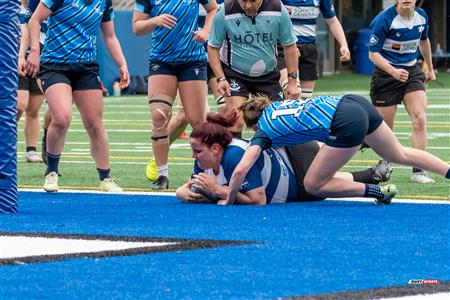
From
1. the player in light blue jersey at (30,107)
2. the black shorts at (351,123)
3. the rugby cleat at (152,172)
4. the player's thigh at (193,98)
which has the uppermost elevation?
the black shorts at (351,123)

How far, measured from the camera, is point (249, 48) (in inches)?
477

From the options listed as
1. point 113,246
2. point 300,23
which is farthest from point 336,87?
point 113,246

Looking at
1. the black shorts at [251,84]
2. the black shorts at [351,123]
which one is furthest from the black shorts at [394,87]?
the black shorts at [351,123]

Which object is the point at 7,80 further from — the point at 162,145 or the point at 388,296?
the point at 388,296

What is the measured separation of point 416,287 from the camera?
6.50 meters

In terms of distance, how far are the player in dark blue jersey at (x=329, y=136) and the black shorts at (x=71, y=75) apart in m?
1.87

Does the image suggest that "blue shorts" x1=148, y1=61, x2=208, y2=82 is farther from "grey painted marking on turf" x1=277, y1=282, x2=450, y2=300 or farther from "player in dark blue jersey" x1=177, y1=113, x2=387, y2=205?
"grey painted marking on turf" x1=277, y1=282, x2=450, y2=300

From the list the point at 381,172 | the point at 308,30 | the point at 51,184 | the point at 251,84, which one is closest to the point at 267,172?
the point at 381,172

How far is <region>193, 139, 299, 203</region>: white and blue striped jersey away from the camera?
34.3ft

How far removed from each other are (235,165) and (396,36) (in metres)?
3.62

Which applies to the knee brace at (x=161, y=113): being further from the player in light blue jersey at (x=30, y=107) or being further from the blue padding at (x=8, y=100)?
the player in light blue jersey at (x=30, y=107)

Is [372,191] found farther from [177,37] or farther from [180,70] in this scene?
[177,37]

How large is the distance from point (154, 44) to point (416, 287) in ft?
21.0

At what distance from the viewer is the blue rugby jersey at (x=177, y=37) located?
40.5 ft
